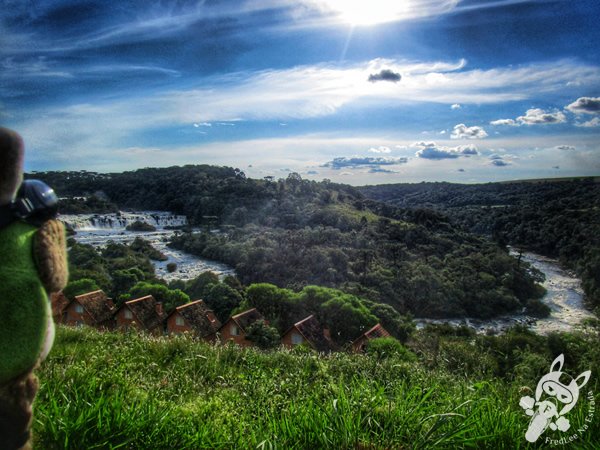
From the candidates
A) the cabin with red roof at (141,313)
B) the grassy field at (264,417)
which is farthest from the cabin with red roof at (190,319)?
the grassy field at (264,417)

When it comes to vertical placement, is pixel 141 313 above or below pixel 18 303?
below

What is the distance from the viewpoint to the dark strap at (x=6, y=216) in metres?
1.09

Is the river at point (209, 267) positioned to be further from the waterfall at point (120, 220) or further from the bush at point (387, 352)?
the bush at point (387, 352)

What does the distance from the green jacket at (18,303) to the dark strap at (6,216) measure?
0.04ft

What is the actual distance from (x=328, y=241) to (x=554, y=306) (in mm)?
22616

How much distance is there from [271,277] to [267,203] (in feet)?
80.1

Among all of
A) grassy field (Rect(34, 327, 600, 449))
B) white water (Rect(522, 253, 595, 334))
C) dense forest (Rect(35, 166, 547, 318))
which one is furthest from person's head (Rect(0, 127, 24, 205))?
white water (Rect(522, 253, 595, 334))

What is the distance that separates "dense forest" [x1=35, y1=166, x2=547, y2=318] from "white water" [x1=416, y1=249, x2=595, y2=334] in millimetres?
1010

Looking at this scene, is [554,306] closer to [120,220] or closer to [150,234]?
[120,220]

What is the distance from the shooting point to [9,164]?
3.60ft

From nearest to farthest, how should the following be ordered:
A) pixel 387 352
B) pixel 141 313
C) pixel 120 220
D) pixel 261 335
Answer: pixel 387 352, pixel 261 335, pixel 141 313, pixel 120 220

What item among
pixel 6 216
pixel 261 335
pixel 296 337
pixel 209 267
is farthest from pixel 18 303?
pixel 209 267

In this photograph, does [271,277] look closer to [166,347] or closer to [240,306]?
[240,306]

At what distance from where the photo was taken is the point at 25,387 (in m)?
1.17
